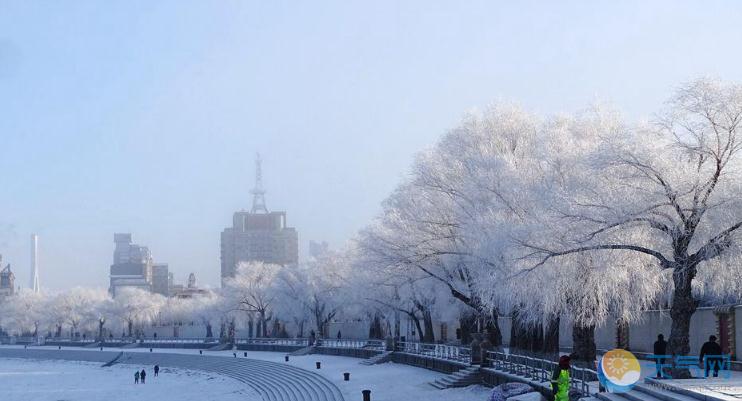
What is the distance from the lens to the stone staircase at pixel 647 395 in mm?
23094

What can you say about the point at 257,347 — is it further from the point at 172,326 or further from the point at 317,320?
the point at 172,326

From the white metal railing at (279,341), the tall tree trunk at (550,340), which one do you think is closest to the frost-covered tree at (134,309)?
the white metal railing at (279,341)

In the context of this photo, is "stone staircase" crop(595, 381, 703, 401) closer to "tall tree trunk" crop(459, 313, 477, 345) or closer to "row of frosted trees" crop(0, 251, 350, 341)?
"tall tree trunk" crop(459, 313, 477, 345)

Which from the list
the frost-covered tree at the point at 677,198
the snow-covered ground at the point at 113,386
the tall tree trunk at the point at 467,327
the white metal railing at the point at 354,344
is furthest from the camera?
the white metal railing at the point at 354,344

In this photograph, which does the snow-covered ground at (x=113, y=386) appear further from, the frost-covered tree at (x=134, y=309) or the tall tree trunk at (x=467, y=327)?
the frost-covered tree at (x=134, y=309)

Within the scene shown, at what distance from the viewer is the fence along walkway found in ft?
174

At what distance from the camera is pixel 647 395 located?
24594 mm

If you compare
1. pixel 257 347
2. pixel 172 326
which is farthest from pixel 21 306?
pixel 257 347

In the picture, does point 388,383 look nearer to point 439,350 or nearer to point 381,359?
point 439,350

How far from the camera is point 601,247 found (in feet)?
94.6

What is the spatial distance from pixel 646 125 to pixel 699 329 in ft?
49.5

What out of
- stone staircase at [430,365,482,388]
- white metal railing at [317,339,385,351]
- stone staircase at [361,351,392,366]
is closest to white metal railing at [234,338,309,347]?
white metal railing at [317,339,385,351]

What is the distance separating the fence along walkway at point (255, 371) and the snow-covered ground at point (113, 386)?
119cm

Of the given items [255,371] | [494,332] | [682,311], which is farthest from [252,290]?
[682,311]
